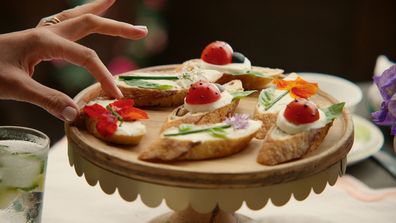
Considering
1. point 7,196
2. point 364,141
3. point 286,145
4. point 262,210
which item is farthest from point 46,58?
point 364,141

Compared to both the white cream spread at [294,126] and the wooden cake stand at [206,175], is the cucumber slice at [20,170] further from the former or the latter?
the white cream spread at [294,126]

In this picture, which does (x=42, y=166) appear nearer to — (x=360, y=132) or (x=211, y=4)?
(x=360, y=132)

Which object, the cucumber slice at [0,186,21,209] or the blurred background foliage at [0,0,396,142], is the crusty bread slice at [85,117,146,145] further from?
the blurred background foliage at [0,0,396,142]

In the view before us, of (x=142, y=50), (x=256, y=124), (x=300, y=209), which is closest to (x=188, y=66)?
(x=256, y=124)

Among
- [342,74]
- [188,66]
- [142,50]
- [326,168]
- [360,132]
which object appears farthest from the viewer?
[342,74]

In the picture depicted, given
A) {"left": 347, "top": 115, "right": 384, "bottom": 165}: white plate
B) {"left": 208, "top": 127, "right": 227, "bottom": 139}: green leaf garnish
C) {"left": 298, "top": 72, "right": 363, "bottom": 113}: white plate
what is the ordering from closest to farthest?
1. {"left": 208, "top": 127, "right": 227, "bottom": 139}: green leaf garnish
2. {"left": 347, "top": 115, "right": 384, "bottom": 165}: white plate
3. {"left": 298, "top": 72, "right": 363, "bottom": 113}: white plate

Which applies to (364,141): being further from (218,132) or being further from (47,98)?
(47,98)

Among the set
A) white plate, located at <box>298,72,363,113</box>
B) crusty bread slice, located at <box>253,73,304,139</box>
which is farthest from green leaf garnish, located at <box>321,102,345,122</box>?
white plate, located at <box>298,72,363,113</box>
